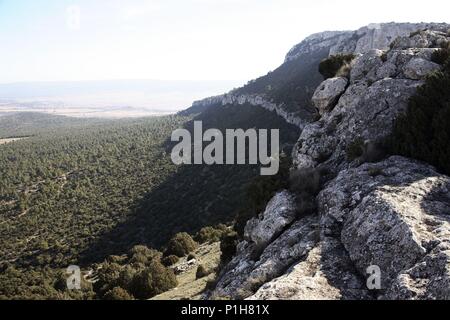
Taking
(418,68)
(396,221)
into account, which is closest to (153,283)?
(396,221)

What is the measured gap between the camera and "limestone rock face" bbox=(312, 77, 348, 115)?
18.7m

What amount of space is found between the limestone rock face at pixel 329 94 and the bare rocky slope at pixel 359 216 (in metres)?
0.05

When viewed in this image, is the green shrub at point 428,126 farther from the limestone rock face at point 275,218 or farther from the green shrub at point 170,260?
the green shrub at point 170,260

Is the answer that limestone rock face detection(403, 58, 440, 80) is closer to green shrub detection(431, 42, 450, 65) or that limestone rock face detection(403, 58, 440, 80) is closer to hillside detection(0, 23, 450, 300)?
hillside detection(0, 23, 450, 300)

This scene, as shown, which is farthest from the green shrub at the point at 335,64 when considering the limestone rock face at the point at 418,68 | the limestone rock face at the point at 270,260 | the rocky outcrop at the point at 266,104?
the rocky outcrop at the point at 266,104

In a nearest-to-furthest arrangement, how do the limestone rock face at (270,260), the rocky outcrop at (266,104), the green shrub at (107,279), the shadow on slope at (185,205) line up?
1. the limestone rock face at (270,260)
2. the green shrub at (107,279)
3. the shadow on slope at (185,205)
4. the rocky outcrop at (266,104)

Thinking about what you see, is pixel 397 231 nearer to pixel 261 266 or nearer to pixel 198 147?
pixel 261 266

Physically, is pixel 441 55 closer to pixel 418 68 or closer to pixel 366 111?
pixel 418 68

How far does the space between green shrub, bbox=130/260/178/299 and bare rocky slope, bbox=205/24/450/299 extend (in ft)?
31.0

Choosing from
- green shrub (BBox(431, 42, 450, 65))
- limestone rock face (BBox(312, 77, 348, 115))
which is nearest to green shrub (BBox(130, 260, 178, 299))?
limestone rock face (BBox(312, 77, 348, 115))

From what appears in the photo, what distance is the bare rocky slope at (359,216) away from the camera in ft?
28.7

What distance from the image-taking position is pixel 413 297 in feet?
25.4

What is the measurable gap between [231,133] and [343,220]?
64.1 metres
